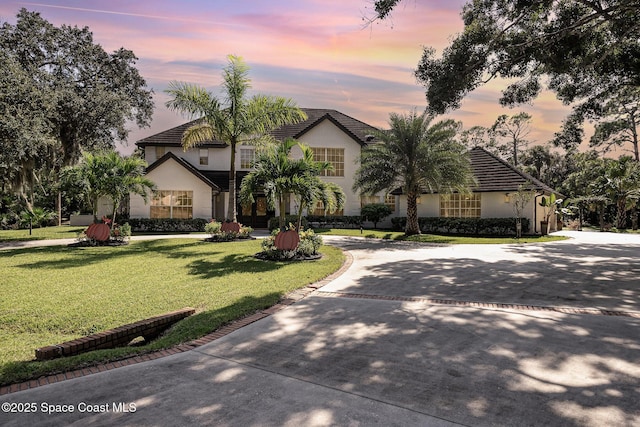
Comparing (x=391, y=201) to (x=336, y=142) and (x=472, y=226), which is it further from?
(x=472, y=226)

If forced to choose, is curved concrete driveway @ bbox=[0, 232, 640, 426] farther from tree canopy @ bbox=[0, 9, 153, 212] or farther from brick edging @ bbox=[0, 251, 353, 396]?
tree canopy @ bbox=[0, 9, 153, 212]

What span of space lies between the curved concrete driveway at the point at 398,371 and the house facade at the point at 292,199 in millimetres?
17733

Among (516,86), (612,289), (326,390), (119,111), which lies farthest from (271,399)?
(119,111)

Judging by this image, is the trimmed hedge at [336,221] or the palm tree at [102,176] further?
the trimmed hedge at [336,221]

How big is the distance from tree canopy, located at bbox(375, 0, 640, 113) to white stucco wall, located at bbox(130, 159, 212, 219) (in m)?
17.8

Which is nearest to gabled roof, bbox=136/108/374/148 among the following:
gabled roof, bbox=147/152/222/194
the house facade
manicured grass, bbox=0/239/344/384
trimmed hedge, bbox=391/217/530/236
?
the house facade

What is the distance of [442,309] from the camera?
6832 millimetres

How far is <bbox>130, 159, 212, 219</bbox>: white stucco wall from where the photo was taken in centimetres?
2577

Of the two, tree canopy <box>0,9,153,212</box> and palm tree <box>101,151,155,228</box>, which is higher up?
tree canopy <box>0,9,153,212</box>

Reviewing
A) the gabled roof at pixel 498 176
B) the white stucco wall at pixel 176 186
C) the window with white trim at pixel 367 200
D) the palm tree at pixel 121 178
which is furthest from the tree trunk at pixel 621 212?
the palm tree at pixel 121 178

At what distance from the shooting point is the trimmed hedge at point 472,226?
23719 mm

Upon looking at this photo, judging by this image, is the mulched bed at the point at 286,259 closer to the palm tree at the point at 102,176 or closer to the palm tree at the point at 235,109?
the palm tree at the point at 235,109

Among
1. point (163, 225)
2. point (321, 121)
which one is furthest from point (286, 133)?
point (163, 225)

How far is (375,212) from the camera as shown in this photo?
28.3 metres
